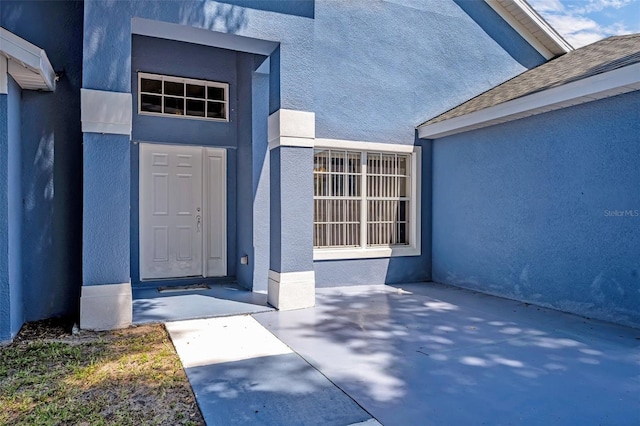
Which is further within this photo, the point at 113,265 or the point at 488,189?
the point at 488,189

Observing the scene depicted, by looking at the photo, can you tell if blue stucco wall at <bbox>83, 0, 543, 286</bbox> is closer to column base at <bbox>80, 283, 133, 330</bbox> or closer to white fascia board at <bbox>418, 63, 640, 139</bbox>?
white fascia board at <bbox>418, 63, 640, 139</bbox>

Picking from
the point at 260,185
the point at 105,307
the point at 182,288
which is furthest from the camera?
the point at 182,288

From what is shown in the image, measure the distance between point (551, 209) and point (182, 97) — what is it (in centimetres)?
588

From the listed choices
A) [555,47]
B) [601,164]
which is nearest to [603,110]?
[601,164]

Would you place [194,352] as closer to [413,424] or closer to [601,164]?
[413,424]

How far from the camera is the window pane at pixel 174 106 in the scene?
23.0 ft

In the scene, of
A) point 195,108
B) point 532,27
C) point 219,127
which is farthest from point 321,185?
point 532,27

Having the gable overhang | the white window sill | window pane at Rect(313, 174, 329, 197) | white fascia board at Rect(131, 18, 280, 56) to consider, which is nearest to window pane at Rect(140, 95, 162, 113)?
white fascia board at Rect(131, 18, 280, 56)

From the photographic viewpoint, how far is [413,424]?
109 inches

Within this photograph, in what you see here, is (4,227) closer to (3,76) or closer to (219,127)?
(3,76)

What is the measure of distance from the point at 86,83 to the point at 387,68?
4841 mm

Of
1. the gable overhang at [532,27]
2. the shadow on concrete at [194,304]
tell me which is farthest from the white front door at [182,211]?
the gable overhang at [532,27]

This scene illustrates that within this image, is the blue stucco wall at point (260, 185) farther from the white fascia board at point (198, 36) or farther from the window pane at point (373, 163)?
the window pane at point (373, 163)

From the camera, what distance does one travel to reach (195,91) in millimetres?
7215
